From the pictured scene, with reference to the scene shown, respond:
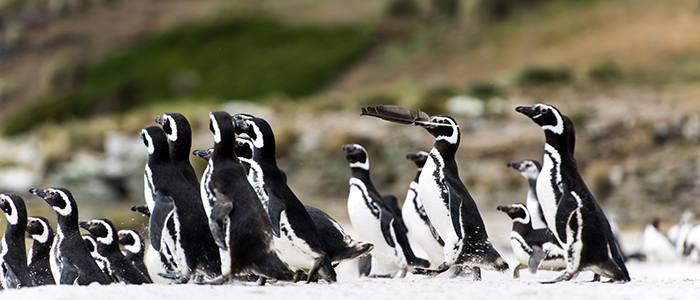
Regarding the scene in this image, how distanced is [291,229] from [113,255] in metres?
1.70

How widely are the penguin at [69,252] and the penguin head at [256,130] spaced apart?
1.50m

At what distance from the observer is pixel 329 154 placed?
1833 cm

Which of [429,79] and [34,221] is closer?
[34,221]

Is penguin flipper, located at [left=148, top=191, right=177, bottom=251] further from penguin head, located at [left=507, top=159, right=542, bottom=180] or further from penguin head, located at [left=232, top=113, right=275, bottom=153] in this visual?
penguin head, located at [left=507, top=159, right=542, bottom=180]

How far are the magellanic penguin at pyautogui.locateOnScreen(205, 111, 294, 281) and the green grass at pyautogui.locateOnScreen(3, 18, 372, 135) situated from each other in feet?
100.0

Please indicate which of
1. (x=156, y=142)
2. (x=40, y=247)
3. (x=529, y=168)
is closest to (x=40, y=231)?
(x=40, y=247)

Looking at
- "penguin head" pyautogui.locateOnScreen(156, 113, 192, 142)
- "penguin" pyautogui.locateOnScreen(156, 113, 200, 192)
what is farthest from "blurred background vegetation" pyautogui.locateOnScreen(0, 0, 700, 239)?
"penguin head" pyautogui.locateOnScreen(156, 113, 192, 142)

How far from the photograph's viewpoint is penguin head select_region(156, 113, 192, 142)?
5.66 metres

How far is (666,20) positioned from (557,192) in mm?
26847

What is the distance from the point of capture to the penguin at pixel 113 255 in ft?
19.4

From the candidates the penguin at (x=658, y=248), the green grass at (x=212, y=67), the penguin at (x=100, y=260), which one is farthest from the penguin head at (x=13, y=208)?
the green grass at (x=212, y=67)

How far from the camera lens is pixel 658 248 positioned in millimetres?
11211

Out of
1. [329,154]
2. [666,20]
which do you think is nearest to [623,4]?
[666,20]

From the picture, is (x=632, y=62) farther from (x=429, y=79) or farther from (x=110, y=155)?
(x=110, y=155)
